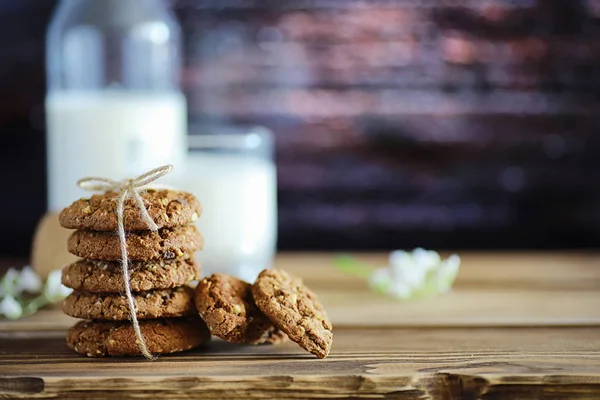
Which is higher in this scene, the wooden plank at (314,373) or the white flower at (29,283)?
the white flower at (29,283)

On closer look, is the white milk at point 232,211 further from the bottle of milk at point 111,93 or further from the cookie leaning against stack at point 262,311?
the cookie leaning against stack at point 262,311

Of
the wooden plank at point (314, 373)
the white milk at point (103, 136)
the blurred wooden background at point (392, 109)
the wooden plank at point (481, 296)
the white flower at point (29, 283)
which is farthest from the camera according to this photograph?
the blurred wooden background at point (392, 109)

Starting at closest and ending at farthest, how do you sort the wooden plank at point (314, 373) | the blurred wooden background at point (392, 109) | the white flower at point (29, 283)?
1. the wooden plank at point (314, 373)
2. the white flower at point (29, 283)
3. the blurred wooden background at point (392, 109)

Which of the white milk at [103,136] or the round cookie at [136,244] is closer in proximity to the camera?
the round cookie at [136,244]

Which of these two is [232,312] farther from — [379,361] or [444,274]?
[444,274]

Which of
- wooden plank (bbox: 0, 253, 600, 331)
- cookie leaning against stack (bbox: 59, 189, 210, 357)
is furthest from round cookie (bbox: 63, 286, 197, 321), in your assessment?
wooden plank (bbox: 0, 253, 600, 331)

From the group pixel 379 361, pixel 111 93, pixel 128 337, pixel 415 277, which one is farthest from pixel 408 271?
pixel 111 93

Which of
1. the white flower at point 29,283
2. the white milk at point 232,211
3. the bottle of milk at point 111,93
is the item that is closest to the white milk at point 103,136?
the bottle of milk at point 111,93

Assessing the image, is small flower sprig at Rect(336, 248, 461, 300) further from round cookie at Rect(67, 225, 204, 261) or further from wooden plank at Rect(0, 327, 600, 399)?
round cookie at Rect(67, 225, 204, 261)
